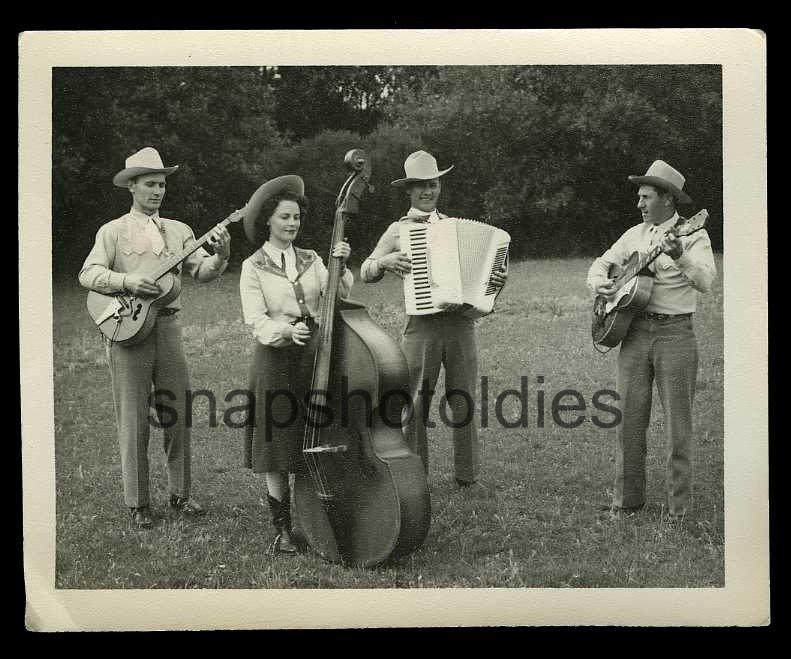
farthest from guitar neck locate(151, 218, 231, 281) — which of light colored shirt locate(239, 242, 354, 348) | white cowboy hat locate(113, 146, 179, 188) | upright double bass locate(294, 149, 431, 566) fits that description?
upright double bass locate(294, 149, 431, 566)

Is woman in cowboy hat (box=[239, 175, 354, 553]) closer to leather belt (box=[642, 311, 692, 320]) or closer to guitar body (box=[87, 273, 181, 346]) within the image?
guitar body (box=[87, 273, 181, 346])

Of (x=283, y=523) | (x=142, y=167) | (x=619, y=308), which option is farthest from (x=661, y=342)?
(x=142, y=167)

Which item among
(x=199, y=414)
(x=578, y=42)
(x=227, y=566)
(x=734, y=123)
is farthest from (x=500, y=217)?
(x=227, y=566)

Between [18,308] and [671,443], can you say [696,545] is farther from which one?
[18,308]

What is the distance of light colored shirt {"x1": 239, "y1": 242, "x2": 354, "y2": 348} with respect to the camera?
5.86 m

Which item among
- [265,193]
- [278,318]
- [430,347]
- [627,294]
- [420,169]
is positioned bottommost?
[430,347]

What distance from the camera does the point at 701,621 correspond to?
6230 mm

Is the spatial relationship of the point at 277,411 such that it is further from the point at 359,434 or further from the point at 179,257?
the point at 179,257

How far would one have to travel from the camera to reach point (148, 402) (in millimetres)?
6184

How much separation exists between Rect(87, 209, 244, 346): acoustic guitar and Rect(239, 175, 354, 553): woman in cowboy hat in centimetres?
28

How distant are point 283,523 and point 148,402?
1255mm

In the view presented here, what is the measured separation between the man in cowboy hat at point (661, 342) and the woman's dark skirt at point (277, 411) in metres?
2.17

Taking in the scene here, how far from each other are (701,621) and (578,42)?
4.12m

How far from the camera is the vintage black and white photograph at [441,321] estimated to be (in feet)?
20.0
